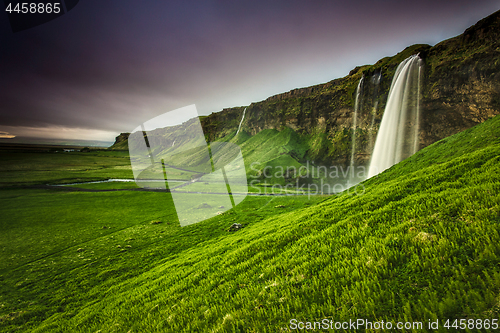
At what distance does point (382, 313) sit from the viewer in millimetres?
3266

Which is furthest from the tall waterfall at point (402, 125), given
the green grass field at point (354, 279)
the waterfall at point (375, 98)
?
the green grass field at point (354, 279)

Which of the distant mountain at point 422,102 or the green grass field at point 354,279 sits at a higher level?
the distant mountain at point 422,102

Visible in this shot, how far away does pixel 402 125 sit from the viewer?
→ 83375mm

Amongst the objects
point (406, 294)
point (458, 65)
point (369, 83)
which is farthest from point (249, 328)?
point (369, 83)

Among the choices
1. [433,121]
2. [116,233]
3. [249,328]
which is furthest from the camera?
[433,121]

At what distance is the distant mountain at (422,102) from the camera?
63000 mm

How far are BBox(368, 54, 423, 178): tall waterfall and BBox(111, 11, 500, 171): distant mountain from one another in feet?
9.79

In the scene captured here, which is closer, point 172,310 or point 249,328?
point 249,328

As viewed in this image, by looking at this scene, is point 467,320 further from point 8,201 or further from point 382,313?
point 8,201

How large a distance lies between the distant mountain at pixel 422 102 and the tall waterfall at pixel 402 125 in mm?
2984

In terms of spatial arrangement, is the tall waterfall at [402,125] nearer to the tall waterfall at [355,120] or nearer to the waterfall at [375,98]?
the waterfall at [375,98]

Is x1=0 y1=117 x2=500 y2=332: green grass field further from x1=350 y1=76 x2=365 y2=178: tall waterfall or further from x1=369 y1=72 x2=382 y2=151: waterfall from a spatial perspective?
x1=350 y1=76 x2=365 y2=178: tall waterfall

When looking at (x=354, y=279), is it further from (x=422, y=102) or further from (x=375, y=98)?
(x=375, y=98)

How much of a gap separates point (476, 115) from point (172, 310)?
11246 centimetres
